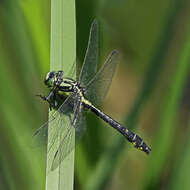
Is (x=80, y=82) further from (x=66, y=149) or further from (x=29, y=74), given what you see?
(x=66, y=149)

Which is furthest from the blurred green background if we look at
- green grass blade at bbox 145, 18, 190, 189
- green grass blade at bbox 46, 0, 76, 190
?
green grass blade at bbox 46, 0, 76, 190

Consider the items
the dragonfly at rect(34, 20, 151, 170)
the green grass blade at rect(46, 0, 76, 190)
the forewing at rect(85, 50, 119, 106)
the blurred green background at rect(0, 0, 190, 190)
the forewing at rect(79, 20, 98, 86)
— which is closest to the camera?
the green grass blade at rect(46, 0, 76, 190)

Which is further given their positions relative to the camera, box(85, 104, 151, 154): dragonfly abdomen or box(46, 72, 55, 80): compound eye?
box(85, 104, 151, 154): dragonfly abdomen

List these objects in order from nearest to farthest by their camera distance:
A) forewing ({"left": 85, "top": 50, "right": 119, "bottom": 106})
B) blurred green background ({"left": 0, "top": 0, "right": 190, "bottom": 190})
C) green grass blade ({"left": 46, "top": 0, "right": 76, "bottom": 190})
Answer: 1. green grass blade ({"left": 46, "top": 0, "right": 76, "bottom": 190})
2. blurred green background ({"left": 0, "top": 0, "right": 190, "bottom": 190})
3. forewing ({"left": 85, "top": 50, "right": 119, "bottom": 106})

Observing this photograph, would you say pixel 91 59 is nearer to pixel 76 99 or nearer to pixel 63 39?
pixel 76 99

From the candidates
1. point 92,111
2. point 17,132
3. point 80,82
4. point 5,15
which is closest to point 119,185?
point 92,111

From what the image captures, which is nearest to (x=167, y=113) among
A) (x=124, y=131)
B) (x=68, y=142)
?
(x=124, y=131)

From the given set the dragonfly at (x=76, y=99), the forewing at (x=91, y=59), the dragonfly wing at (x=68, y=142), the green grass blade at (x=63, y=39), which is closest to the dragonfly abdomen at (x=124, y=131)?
the dragonfly at (x=76, y=99)

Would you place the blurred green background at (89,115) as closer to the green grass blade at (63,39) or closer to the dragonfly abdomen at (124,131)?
the dragonfly abdomen at (124,131)

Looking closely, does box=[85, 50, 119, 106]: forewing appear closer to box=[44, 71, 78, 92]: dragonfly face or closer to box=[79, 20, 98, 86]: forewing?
box=[79, 20, 98, 86]: forewing
